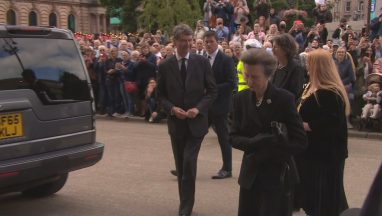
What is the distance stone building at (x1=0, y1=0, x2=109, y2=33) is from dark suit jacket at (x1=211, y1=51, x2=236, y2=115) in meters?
70.5

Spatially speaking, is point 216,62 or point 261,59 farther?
point 216,62

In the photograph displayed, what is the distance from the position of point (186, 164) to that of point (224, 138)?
189 cm

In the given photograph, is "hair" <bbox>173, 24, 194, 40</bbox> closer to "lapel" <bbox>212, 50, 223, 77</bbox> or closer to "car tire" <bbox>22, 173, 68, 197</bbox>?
"lapel" <bbox>212, 50, 223, 77</bbox>

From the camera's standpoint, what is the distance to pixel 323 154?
4.35 metres

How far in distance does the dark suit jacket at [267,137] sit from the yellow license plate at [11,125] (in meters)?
2.29

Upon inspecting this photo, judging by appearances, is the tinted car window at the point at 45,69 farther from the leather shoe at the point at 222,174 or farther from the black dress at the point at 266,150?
the black dress at the point at 266,150

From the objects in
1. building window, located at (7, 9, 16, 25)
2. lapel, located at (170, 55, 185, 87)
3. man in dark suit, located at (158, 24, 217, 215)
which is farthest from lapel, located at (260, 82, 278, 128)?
building window, located at (7, 9, 16, 25)

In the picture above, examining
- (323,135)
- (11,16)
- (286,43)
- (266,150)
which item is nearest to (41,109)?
(286,43)

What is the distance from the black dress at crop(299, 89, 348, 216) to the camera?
13.9 ft

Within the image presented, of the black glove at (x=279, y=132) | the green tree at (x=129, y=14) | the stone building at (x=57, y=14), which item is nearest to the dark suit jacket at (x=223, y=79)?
the black glove at (x=279, y=132)

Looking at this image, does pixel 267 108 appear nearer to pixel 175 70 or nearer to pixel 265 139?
pixel 265 139

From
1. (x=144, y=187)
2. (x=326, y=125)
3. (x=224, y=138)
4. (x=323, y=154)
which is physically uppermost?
(x=326, y=125)

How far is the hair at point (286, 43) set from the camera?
15.5ft

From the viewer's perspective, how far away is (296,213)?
5.38 m
